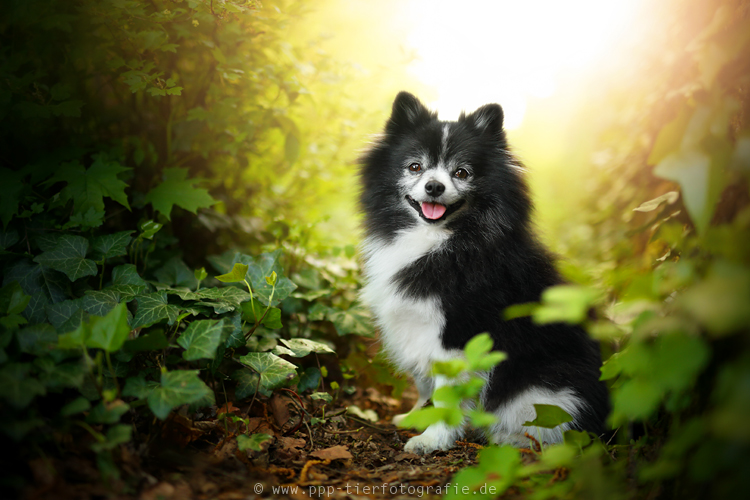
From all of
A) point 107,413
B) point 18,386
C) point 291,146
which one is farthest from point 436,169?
point 18,386

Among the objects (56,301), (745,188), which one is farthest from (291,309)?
(745,188)

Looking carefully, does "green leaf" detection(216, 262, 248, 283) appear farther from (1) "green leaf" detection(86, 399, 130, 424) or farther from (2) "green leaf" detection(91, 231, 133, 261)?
(1) "green leaf" detection(86, 399, 130, 424)

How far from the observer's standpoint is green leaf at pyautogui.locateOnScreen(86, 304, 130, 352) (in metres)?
1.58

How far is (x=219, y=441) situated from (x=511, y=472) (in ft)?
4.50

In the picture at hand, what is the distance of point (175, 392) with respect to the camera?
1.68 meters

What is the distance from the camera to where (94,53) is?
2.62 metres

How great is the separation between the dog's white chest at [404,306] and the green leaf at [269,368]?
0.70 m

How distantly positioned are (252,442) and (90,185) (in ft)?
5.72

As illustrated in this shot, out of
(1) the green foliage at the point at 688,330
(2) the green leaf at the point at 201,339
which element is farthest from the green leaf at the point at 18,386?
(1) the green foliage at the point at 688,330

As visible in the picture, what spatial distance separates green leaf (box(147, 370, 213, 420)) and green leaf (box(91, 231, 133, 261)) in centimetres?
101

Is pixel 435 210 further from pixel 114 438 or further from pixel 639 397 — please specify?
pixel 114 438

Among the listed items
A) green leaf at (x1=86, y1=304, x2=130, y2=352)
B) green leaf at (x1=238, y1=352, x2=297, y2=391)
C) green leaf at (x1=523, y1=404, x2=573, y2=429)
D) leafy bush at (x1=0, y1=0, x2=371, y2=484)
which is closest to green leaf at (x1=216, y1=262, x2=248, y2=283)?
leafy bush at (x1=0, y1=0, x2=371, y2=484)

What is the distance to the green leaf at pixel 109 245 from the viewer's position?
7.80 feet

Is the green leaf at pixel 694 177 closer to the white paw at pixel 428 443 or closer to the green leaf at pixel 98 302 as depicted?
the white paw at pixel 428 443
